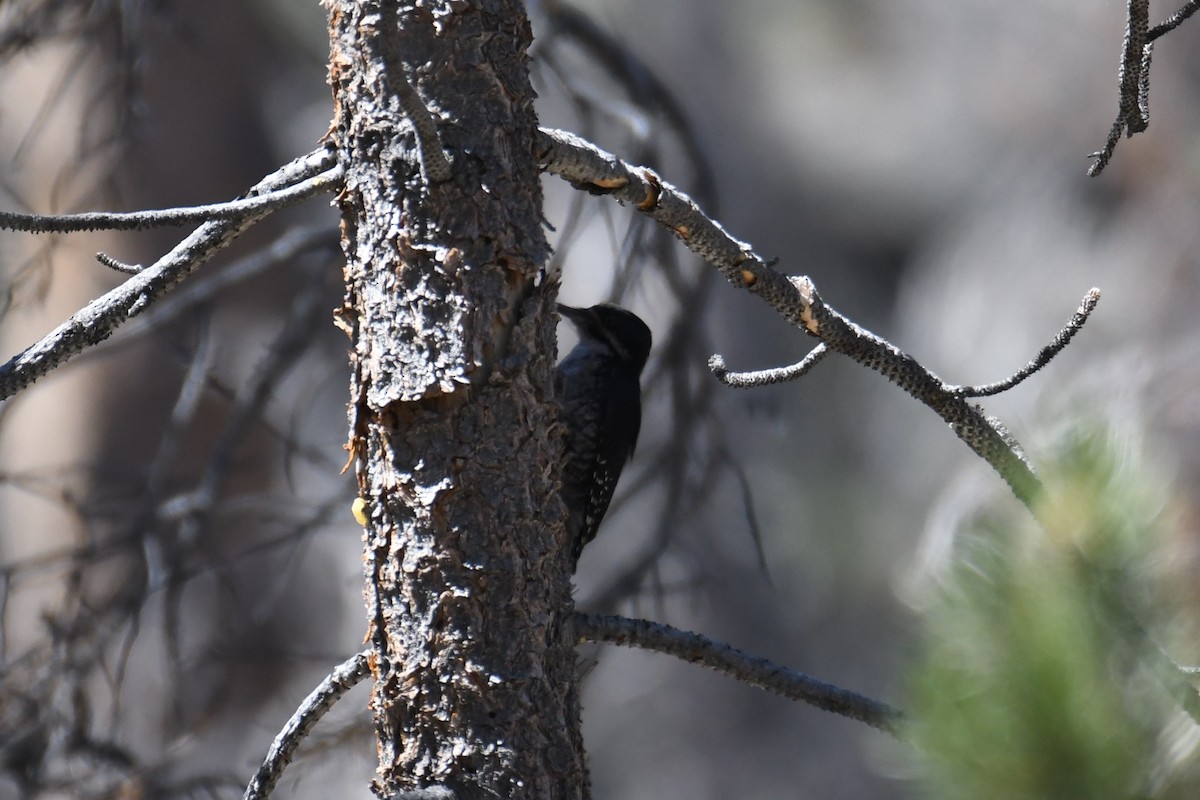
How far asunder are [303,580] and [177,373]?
3.99 feet

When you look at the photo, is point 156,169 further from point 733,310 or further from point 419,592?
point 419,592

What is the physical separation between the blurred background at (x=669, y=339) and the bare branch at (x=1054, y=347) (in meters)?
1.65

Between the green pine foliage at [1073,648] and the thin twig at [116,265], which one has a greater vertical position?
the thin twig at [116,265]

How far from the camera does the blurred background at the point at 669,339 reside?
10.9 ft

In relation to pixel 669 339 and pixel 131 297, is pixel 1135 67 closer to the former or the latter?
pixel 131 297

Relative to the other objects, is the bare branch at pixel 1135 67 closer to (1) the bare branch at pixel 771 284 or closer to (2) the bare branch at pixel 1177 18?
(2) the bare branch at pixel 1177 18

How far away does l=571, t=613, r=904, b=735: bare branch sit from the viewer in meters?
1.56

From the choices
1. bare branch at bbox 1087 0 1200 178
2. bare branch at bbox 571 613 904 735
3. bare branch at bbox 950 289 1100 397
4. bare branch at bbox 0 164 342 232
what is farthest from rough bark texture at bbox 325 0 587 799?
bare branch at bbox 1087 0 1200 178

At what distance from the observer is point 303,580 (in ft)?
17.4

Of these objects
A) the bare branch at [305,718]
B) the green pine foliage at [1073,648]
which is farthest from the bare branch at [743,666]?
the green pine foliage at [1073,648]

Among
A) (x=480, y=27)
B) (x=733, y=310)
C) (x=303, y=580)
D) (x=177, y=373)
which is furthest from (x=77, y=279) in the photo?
(x=480, y=27)

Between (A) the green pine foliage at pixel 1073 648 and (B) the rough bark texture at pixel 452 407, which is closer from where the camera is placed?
(A) the green pine foliage at pixel 1073 648

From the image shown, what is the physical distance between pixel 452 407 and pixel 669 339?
7.48ft

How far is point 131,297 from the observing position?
133cm
